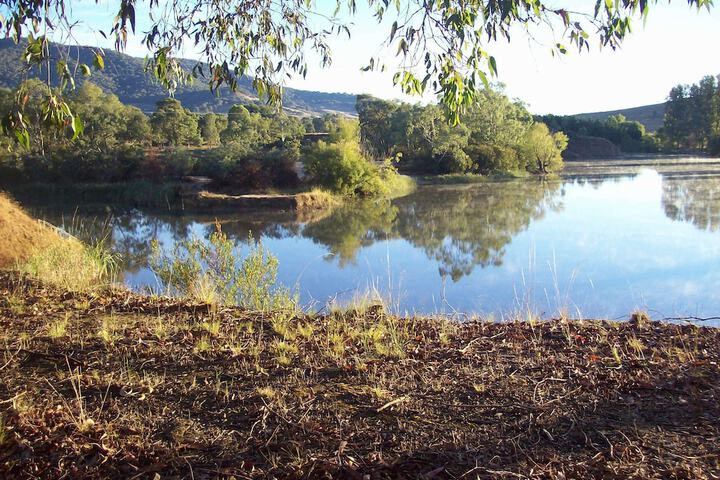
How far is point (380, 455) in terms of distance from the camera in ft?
7.18

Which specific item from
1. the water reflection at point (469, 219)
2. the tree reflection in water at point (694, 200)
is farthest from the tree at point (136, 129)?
the tree reflection in water at point (694, 200)

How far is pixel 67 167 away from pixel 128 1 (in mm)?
30159

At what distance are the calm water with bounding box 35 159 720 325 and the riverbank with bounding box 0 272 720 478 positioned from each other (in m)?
1.66

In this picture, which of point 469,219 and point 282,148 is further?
point 282,148

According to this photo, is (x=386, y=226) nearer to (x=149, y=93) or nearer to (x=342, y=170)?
(x=342, y=170)

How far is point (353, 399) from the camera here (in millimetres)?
2742

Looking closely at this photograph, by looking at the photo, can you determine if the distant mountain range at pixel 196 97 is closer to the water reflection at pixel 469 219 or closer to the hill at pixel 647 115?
the hill at pixel 647 115

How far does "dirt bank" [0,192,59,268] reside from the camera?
7.71 m

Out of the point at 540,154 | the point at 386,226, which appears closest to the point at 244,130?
the point at 540,154

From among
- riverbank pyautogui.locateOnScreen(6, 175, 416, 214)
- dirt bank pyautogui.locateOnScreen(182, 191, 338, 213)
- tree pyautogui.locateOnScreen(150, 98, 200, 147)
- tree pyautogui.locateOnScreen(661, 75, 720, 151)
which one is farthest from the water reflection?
tree pyautogui.locateOnScreen(661, 75, 720, 151)

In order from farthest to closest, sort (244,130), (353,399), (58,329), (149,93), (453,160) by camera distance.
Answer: (149,93), (244,130), (453,160), (58,329), (353,399)

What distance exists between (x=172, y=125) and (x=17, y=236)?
3413 cm

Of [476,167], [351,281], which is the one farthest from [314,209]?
[476,167]

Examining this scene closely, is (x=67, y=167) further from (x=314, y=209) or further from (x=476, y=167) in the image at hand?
(x=476, y=167)
